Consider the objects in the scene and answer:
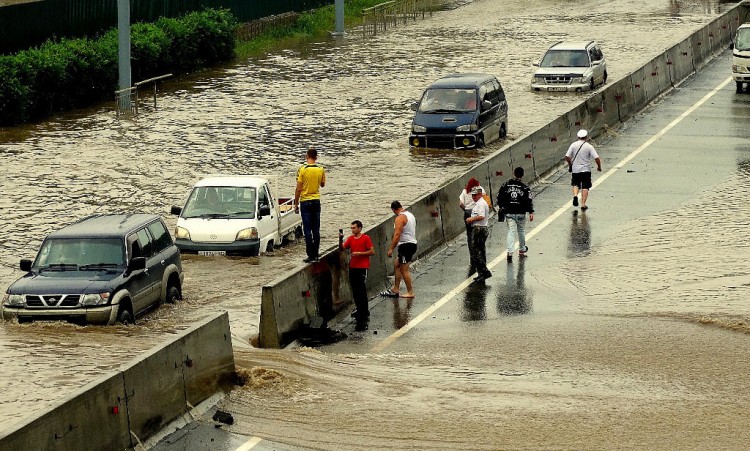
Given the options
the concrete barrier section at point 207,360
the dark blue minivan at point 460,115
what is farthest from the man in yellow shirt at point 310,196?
the dark blue minivan at point 460,115

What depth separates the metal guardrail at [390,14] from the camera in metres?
66.9

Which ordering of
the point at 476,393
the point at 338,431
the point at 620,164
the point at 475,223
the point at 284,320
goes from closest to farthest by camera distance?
the point at 338,431 → the point at 476,393 → the point at 284,320 → the point at 475,223 → the point at 620,164

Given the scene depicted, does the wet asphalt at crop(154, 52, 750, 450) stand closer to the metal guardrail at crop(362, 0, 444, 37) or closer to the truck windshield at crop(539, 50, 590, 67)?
the truck windshield at crop(539, 50, 590, 67)

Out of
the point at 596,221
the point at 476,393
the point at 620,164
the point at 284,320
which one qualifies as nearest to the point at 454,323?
the point at 284,320

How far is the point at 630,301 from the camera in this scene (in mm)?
22719

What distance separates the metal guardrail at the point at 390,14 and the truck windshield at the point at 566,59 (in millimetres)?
18113

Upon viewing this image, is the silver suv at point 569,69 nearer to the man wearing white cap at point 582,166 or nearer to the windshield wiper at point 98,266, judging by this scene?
the man wearing white cap at point 582,166

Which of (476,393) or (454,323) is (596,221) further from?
(476,393)

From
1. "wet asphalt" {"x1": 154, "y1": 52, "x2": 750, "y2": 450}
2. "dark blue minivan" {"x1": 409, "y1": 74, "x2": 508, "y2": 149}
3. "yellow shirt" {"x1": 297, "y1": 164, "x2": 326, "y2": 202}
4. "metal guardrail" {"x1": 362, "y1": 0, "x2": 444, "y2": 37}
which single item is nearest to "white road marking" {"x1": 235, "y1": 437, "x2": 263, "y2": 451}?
"wet asphalt" {"x1": 154, "y1": 52, "x2": 750, "y2": 450}

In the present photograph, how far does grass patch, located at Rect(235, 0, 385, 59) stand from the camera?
6029 centimetres

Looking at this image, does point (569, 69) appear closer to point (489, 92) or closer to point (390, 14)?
point (489, 92)

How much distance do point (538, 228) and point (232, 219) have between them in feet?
19.0

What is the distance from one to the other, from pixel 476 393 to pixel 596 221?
11.7m

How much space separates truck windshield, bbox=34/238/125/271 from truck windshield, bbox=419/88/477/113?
58.0ft
